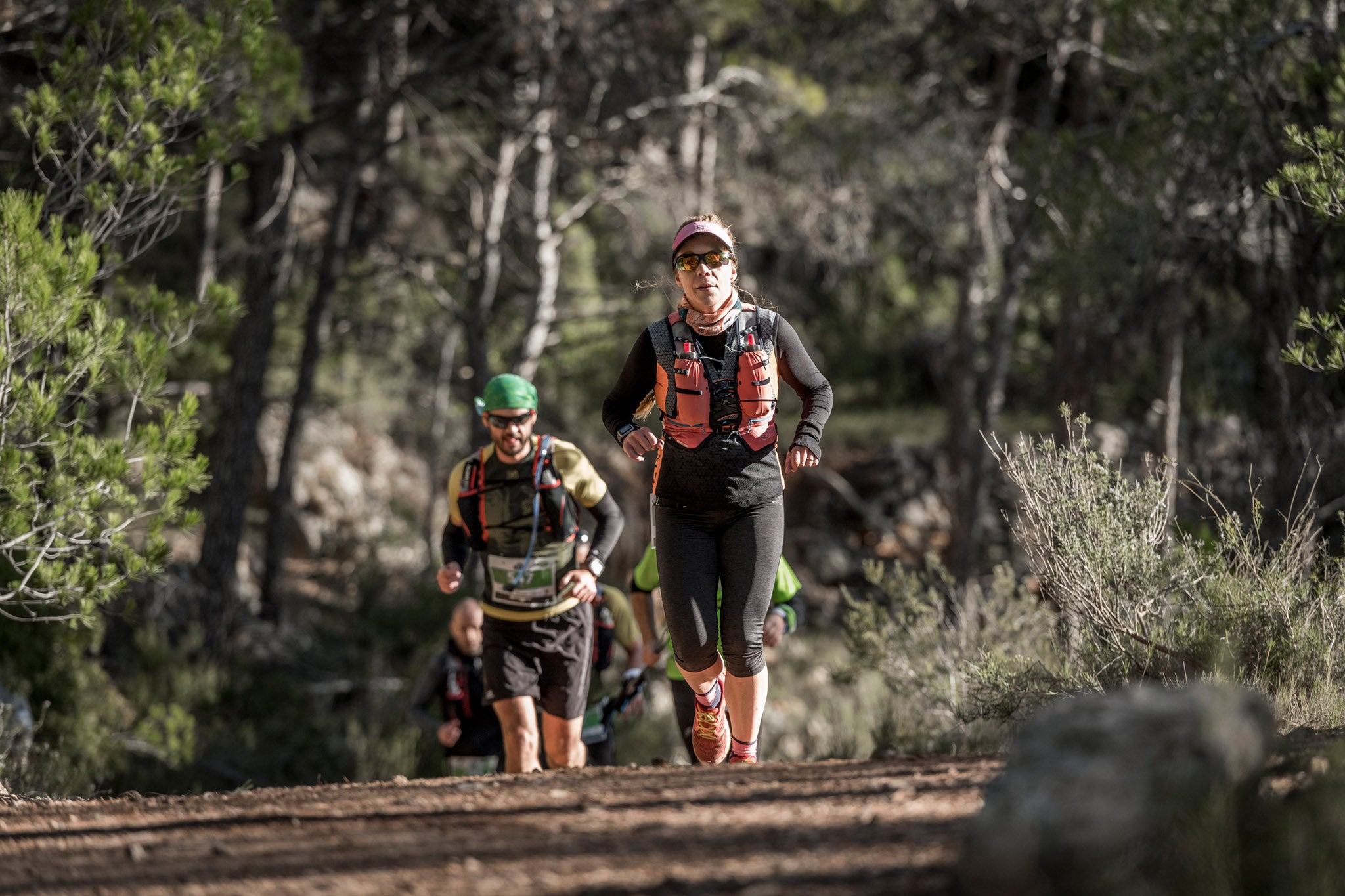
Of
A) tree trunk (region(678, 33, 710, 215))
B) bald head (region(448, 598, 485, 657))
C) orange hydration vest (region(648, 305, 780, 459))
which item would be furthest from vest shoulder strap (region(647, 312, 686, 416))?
tree trunk (region(678, 33, 710, 215))

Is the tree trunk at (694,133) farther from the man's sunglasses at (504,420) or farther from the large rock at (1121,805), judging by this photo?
the large rock at (1121,805)

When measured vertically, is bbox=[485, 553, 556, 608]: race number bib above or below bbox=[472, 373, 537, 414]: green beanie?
below

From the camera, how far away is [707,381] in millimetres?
4344

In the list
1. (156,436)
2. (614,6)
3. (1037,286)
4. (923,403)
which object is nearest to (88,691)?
(156,436)

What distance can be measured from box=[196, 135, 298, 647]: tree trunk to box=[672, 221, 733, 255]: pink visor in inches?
338

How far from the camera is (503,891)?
8.94 feet

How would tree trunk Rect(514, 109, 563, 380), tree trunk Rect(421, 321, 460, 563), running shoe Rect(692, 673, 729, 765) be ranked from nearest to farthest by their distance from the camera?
running shoe Rect(692, 673, 729, 765), tree trunk Rect(514, 109, 563, 380), tree trunk Rect(421, 321, 460, 563)

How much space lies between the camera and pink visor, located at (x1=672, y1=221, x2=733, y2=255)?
14.3 feet

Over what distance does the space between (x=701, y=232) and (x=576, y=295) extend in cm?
1253

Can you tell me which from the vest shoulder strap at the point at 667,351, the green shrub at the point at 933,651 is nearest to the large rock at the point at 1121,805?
the vest shoulder strap at the point at 667,351

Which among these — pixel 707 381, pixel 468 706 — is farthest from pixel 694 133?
pixel 707 381

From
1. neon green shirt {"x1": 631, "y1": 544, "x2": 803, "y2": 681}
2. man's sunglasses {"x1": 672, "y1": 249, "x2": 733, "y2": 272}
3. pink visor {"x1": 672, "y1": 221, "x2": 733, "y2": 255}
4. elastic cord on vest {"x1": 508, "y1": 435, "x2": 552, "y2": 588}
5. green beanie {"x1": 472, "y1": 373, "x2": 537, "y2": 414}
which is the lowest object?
neon green shirt {"x1": 631, "y1": 544, "x2": 803, "y2": 681}

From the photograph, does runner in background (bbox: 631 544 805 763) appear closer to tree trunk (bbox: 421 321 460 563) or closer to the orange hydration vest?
the orange hydration vest

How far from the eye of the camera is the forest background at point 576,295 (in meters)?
5.80
